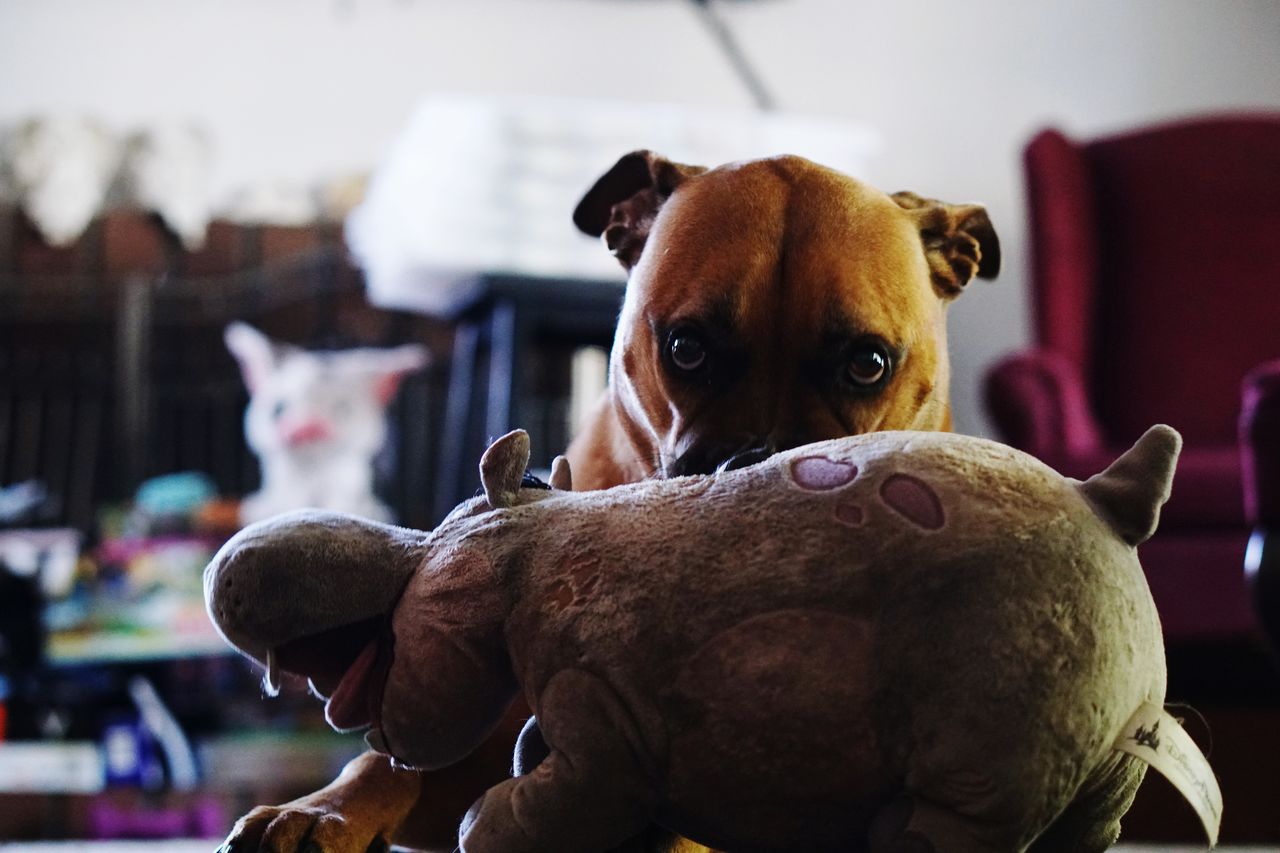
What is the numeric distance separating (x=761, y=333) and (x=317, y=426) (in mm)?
2393

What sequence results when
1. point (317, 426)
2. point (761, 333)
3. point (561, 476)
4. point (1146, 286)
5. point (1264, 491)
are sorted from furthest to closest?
point (1146, 286) → point (317, 426) → point (1264, 491) → point (761, 333) → point (561, 476)

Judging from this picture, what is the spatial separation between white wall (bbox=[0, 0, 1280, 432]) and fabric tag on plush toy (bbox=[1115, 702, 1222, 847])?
369 cm

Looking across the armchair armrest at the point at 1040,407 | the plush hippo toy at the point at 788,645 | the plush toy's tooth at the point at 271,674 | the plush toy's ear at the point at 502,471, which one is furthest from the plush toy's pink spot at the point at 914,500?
the armchair armrest at the point at 1040,407

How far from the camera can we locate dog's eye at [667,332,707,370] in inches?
50.1

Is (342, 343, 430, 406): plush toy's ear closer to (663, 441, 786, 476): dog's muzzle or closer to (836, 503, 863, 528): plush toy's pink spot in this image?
(663, 441, 786, 476): dog's muzzle

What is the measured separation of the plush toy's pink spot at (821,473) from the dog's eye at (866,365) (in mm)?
555

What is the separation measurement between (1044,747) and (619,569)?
240mm

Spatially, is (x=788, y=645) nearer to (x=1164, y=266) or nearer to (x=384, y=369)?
(x=384, y=369)

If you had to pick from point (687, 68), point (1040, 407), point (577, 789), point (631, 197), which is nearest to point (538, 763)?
point (577, 789)

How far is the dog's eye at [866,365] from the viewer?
126cm

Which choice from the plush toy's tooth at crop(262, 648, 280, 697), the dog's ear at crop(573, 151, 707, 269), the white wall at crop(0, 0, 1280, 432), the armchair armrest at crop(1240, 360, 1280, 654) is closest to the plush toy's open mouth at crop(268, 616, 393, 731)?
the plush toy's tooth at crop(262, 648, 280, 697)

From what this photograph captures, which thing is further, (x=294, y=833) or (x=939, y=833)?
(x=294, y=833)

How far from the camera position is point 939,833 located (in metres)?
0.60

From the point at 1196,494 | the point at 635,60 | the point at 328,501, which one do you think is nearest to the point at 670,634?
the point at 1196,494
